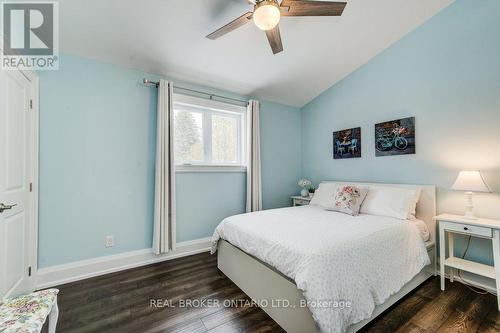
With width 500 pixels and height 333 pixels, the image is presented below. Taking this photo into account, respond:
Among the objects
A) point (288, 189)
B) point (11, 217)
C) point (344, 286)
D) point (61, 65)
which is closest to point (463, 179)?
point (344, 286)

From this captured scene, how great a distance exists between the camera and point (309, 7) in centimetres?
171

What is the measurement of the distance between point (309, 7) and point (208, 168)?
2262 mm

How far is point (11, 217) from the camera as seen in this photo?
1.74 metres

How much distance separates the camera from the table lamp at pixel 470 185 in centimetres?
198

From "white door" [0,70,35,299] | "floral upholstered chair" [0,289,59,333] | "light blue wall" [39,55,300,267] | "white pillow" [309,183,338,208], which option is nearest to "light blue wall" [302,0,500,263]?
"white pillow" [309,183,338,208]

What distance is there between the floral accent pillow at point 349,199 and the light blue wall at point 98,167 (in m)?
1.88

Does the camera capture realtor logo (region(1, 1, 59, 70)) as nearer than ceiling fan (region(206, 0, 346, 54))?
No

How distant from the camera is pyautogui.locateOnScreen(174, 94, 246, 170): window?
10.0ft

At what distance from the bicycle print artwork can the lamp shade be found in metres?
0.67

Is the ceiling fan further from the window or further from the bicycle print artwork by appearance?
the bicycle print artwork

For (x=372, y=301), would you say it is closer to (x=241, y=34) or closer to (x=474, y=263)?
(x=474, y=263)

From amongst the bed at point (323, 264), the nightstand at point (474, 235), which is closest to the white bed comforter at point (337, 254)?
the bed at point (323, 264)

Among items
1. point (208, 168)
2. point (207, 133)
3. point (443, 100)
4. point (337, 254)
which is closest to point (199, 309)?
point (337, 254)

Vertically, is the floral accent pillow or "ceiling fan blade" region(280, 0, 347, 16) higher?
"ceiling fan blade" region(280, 0, 347, 16)
